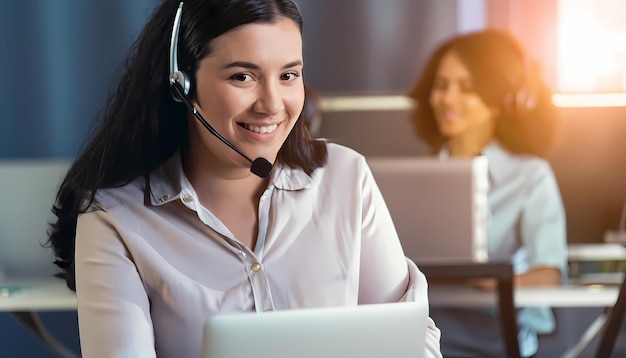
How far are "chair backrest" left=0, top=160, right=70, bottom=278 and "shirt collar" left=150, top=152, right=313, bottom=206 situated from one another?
1392mm

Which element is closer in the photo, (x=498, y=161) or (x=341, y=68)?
(x=498, y=161)

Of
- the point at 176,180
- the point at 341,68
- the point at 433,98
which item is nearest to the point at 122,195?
the point at 176,180

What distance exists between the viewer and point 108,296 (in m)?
0.93

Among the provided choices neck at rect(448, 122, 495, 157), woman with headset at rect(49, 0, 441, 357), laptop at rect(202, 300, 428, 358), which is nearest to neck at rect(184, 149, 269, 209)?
woman with headset at rect(49, 0, 441, 357)

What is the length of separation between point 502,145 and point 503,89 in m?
0.44

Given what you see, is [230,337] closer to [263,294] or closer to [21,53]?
[263,294]


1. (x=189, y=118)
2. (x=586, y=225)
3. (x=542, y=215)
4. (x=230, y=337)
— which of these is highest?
(x=189, y=118)

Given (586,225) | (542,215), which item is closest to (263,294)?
(542,215)

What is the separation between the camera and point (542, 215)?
2736 mm

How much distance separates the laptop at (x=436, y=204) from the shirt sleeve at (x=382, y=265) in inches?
36.3

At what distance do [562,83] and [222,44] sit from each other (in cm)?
270

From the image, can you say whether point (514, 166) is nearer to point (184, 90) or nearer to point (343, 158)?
point (343, 158)

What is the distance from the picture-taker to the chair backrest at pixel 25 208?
2.35 meters

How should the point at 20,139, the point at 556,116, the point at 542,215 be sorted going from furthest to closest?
Answer: the point at 556,116
the point at 20,139
the point at 542,215
